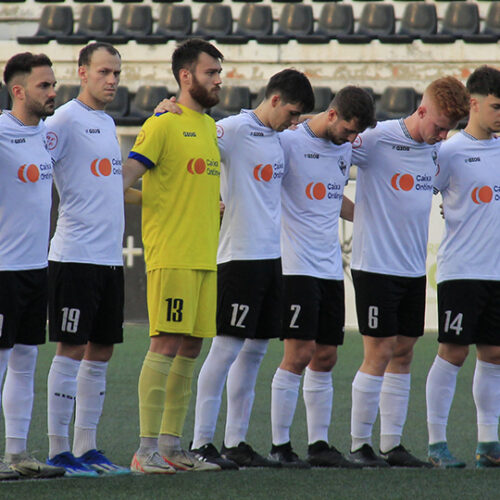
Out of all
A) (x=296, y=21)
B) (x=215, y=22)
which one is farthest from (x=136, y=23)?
(x=296, y=21)

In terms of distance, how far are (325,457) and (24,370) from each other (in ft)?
5.12

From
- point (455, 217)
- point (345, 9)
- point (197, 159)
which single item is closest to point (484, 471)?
point (455, 217)

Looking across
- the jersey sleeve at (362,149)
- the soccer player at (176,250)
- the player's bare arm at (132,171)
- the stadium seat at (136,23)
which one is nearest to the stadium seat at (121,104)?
the stadium seat at (136,23)

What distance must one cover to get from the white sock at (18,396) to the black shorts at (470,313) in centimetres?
213

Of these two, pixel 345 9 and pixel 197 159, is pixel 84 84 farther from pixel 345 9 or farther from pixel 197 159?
pixel 345 9

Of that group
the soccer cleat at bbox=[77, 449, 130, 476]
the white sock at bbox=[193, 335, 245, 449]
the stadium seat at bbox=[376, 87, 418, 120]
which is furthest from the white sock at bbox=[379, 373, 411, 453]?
the stadium seat at bbox=[376, 87, 418, 120]

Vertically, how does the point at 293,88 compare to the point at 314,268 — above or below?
above

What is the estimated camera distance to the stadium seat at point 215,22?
15133 millimetres

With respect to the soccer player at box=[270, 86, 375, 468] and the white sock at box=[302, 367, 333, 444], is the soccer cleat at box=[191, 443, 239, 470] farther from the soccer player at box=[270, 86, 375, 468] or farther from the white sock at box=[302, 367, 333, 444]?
the white sock at box=[302, 367, 333, 444]

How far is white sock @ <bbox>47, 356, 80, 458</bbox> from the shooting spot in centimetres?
457

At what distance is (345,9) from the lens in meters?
15.0

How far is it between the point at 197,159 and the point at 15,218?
0.87m

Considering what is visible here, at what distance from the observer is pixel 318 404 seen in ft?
17.0

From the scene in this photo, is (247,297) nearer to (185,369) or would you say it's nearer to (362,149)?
(185,369)
